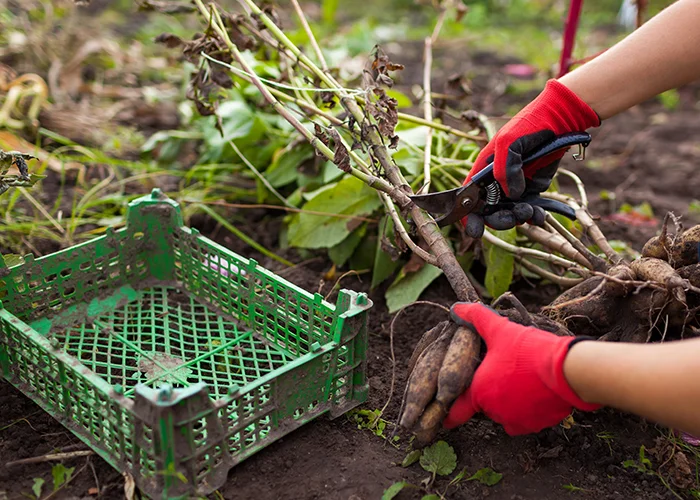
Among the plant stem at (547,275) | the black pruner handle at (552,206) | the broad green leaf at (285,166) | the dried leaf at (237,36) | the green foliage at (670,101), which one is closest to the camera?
the black pruner handle at (552,206)

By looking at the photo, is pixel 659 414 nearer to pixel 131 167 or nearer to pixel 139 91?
pixel 131 167

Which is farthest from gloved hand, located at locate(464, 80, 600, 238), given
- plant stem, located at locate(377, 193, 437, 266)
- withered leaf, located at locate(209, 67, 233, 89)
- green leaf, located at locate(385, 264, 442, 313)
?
withered leaf, located at locate(209, 67, 233, 89)

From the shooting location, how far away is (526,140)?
159 centimetres

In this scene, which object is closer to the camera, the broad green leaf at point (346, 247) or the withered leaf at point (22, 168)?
the withered leaf at point (22, 168)

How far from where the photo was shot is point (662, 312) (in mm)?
1539

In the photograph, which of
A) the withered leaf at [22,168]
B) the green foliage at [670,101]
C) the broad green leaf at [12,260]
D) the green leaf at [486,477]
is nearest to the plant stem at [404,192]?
the green leaf at [486,477]

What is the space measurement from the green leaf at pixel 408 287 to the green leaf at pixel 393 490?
0.62 meters

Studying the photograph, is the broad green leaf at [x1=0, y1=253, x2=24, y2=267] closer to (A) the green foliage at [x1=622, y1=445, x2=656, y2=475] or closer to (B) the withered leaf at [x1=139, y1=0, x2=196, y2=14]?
(B) the withered leaf at [x1=139, y1=0, x2=196, y2=14]

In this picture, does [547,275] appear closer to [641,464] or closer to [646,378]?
[641,464]

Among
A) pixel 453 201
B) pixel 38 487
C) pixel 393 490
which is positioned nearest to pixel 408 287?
pixel 453 201

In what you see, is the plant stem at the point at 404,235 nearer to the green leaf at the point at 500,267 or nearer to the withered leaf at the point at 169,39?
the green leaf at the point at 500,267

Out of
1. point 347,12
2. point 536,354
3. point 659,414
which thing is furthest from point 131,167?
point 347,12

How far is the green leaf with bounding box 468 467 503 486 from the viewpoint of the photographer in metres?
1.48

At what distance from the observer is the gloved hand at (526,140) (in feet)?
5.17
